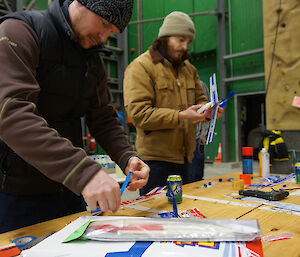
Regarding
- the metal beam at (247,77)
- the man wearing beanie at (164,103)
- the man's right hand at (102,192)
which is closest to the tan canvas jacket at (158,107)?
the man wearing beanie at (164,103)

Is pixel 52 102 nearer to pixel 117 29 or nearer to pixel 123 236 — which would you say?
pixel 117 29

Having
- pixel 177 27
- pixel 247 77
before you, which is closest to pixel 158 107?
pixel 177 27

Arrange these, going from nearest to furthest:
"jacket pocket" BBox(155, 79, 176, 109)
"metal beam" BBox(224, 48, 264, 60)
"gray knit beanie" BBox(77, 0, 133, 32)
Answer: "gray knit beanie" BBox(77, 0, 133, 32)
"jacket pocket" BBox(155, 79, 176, 109)
"metal beam" BBox(224, 48, 264, 60)

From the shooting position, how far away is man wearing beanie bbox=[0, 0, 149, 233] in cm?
76

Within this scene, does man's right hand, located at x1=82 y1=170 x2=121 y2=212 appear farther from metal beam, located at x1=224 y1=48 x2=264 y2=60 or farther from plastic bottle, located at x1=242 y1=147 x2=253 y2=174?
metal beam, located at x1=224 y1=48 x2=264 y2=60

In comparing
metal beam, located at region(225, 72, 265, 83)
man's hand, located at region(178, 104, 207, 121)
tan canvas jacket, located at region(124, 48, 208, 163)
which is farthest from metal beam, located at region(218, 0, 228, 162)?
man's hand, located at region(178, 104, 207, 121)

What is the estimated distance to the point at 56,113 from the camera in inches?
43.4

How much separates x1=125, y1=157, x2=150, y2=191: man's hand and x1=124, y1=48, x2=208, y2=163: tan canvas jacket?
1.77 ft

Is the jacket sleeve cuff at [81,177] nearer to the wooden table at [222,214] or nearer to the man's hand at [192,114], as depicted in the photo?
Result: the wooden table at [222,214]

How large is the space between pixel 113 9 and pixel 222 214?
81 centimetres

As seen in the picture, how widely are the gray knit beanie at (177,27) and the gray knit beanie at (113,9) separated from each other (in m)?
0.78

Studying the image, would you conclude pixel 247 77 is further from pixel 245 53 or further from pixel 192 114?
pixel 192 114

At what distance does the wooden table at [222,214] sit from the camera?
76 cm

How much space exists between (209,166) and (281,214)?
4.78m
